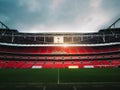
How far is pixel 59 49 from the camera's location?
71062 mm

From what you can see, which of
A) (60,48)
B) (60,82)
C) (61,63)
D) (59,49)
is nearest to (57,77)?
(60,82)

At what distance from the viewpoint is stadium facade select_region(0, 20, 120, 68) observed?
60.8 m

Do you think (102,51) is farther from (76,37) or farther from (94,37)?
(76,37)

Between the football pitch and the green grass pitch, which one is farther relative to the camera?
the green grass pitch

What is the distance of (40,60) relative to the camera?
6331cm

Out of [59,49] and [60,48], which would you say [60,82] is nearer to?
[59,49]

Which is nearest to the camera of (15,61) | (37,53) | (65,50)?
(15,61)

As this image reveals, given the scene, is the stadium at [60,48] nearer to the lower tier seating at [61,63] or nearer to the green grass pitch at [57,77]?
the lower tier seating at [61,63]

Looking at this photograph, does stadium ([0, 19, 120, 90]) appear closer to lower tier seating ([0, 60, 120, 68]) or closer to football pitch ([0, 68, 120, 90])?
lower tier seating ([0, 60, 120, 68])

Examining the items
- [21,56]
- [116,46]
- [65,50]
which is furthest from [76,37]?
[21,56]

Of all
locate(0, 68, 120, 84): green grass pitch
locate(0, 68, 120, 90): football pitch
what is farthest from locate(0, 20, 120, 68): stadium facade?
locate(0, 68, 120, 90): football pitch

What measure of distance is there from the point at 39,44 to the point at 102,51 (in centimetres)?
2770

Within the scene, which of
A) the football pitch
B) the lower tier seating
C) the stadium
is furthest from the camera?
the stadium

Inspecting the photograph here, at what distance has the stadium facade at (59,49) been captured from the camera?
6081cm
